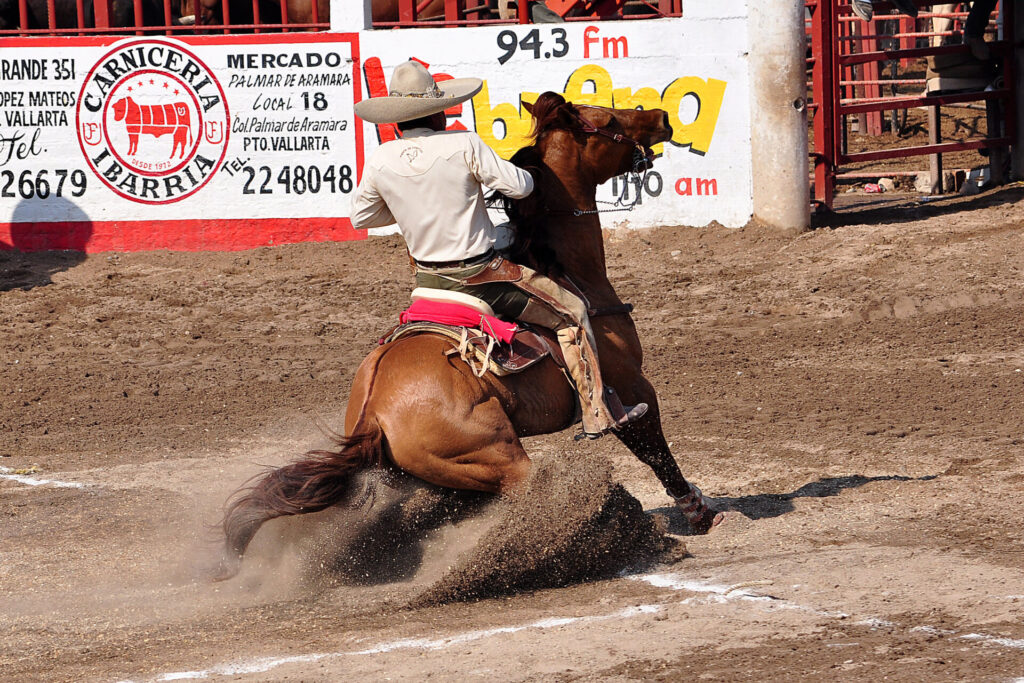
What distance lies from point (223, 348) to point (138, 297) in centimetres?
157

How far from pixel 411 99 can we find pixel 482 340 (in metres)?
1.06

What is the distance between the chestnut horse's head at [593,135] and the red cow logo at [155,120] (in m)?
Answer: 7.65

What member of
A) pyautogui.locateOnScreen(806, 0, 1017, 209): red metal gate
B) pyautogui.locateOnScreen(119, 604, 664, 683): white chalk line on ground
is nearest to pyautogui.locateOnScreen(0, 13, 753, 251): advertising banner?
pyautogui.locateOnScreen(806, 0, 1017, 209): red metal gate

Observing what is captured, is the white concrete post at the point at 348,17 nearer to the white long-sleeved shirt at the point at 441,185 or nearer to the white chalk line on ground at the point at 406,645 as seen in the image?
the white long-sleeved shirt at the point at 441,185

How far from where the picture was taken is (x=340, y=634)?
476cm

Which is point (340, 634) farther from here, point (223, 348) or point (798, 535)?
point (223, 348)

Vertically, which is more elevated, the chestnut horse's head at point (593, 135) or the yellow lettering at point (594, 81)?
the yellow lettering at point (594, 81)

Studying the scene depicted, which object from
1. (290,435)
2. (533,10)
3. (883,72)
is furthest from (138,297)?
(883,72)

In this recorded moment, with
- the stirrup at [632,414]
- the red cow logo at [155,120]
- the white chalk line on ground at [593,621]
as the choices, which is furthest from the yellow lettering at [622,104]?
the white chalk line on ground at [593,621]

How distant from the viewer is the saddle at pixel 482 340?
16.9ft

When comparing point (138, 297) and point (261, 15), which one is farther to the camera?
point (261, 15)

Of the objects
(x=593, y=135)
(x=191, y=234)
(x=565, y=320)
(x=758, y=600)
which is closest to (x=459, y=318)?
(x=565, y=320)

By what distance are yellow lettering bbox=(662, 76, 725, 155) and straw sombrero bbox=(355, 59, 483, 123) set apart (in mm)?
7101

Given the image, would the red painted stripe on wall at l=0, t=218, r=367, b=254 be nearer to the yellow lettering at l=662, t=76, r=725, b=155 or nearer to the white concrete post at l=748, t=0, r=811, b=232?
the yellow lettering at l=662, t=76, r=725, b=155
